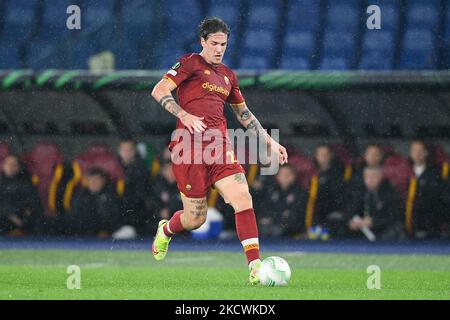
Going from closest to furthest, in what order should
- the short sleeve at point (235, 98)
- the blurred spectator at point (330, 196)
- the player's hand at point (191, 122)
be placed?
the player's hand at point (191, 122) < the short sleeve at point (235, 98) < the blurred spectator at point (330, 196)

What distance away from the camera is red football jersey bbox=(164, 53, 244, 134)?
30.7ft

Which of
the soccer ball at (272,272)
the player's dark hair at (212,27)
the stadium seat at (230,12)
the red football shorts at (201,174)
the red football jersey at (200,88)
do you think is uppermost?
the stadium seat at (230,12)

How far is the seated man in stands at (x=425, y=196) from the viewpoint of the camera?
51.2ft

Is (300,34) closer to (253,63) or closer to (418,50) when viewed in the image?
(253,63)

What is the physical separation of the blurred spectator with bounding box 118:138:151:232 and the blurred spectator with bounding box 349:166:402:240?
8.97 ft

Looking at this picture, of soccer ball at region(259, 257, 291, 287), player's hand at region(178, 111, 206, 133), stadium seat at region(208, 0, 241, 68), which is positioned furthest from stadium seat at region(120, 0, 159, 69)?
soccer ball at region(259, 257, 291, 287)

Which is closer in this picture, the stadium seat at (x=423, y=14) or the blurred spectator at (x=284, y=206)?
the blurred spectator at (x=284, y=206)

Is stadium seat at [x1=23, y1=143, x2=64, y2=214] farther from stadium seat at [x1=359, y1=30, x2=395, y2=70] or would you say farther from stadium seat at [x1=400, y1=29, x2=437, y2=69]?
stadium seat at [x1=400, y1=29, x2=437, y2=69]

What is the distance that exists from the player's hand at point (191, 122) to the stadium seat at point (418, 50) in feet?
28.4

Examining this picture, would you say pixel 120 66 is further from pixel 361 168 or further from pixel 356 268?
pixel 356 268

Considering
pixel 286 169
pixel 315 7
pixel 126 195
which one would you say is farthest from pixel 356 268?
pixel 315 7

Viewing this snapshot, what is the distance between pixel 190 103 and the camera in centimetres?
942
